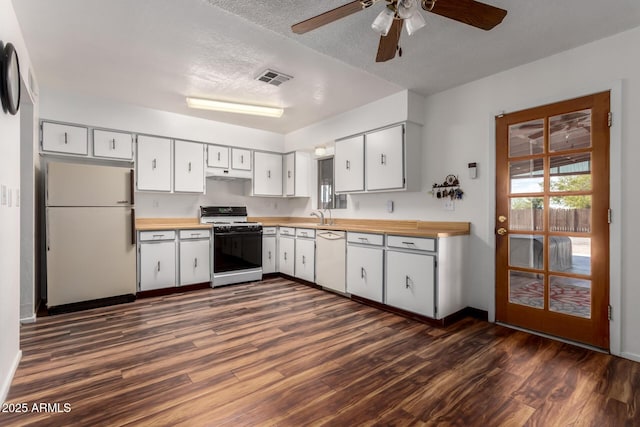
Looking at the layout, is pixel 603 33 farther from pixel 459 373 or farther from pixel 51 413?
pixel 51 413

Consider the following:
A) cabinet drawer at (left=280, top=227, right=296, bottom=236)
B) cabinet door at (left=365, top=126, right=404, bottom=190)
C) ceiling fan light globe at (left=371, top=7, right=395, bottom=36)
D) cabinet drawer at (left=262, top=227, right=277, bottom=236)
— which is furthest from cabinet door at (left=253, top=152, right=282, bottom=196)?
ceiling fan light globe at (left=371, top=7, right=395, bottom=36)

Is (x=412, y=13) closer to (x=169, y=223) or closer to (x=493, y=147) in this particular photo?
(x=493, y=147)

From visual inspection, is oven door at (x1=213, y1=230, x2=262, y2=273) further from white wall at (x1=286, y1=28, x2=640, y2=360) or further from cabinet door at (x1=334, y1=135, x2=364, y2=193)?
white wall at (x1=286, y1=28, x2=640, y2=360)

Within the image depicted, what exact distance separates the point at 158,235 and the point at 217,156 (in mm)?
1516

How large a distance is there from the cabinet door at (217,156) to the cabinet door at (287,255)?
1.50 metres

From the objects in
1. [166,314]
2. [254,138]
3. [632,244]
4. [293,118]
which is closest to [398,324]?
[632,244]

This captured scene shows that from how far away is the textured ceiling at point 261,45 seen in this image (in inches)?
86.4

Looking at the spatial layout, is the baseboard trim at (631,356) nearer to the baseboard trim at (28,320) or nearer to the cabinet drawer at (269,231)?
the cabinet drawer at (269,231)

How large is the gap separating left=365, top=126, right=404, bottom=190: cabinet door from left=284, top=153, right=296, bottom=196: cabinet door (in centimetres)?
171

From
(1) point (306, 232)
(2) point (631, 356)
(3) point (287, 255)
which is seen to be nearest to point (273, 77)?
(1) point (306, 232)

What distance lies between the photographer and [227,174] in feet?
16.4

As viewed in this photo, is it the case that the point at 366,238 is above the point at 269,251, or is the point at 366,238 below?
above

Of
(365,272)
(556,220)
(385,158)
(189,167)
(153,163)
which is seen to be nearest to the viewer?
(556,220)

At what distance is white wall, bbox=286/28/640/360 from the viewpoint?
241cm
